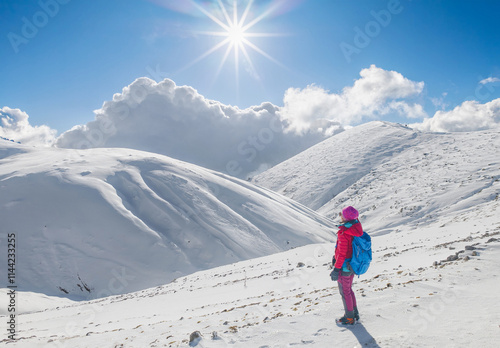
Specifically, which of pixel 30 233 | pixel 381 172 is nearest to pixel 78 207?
pixel 30 233

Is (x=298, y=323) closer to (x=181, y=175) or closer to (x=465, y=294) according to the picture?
(x=465, y=294)

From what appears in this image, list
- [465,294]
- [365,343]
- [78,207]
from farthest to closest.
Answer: [78,207] → [465,294] → [365,343]

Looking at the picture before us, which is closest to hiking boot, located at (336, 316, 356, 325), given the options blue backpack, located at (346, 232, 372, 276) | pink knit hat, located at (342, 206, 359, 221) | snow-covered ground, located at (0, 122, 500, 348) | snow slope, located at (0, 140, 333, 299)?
snow-covered ground, located at (0, 122, 500, 348)

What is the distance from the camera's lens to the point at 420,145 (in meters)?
83.2

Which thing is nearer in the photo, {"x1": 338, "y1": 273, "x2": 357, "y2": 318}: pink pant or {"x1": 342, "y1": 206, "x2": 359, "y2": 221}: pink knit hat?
{"x1": 338, "y1": 273, "x2": 357, "y2": 318}: pink pant

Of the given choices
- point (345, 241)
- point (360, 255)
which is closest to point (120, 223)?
point (345, 241)

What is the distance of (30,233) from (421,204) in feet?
173

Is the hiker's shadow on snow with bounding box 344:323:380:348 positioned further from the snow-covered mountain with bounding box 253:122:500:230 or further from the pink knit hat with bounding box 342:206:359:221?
the snow-covered mountain with bounding box 253:122:500:230

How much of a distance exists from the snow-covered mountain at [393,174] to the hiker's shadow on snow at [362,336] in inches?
1672

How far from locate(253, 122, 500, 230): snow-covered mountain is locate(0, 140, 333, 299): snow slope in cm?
1733

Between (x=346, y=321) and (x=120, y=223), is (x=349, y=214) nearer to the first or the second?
(x=346, y=321)

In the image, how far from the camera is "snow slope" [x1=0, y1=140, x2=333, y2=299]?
80.7 feet

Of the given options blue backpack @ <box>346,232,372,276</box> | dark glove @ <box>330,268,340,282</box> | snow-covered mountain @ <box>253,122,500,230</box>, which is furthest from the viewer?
snow-covered mountain @ <box>253,122,500,230</box>

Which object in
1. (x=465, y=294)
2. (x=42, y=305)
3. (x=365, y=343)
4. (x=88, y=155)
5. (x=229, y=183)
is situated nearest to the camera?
(x=365, y=343)
